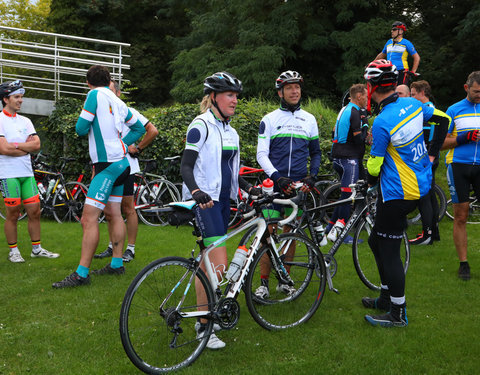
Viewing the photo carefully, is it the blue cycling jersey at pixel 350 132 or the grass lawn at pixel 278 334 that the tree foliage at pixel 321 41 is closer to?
the blue cycling jersey at pixel 350 132

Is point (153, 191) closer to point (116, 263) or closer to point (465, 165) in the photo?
point (116, 263)

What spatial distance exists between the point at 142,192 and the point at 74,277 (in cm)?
379

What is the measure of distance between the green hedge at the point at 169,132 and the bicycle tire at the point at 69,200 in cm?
50

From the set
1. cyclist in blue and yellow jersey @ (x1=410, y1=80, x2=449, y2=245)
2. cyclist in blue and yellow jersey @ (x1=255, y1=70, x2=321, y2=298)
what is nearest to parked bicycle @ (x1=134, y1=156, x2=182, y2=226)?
cyclist in blue and yellow jersey @ (x1=255, y1=70, x2=321, y2=298)

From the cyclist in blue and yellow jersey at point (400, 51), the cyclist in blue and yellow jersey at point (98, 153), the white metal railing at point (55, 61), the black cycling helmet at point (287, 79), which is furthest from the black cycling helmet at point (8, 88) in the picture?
the cyclist in blue and yellow jersey at point (400, 51)

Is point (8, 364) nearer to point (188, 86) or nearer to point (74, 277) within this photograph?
point (74, 277)

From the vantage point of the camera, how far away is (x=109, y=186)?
16.3 feet

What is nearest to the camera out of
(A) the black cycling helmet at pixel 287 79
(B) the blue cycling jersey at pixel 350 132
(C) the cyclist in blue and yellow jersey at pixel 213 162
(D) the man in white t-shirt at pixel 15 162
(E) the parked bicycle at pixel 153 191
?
(C) the cyclist in blue and yellow jersey at pixel 213 162

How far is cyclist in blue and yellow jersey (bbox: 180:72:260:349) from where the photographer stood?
3527 mm

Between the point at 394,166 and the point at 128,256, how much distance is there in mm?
3713

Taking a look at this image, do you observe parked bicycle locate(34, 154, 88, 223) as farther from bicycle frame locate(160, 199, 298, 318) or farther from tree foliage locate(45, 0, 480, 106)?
tree foliage locate(45, 0, 480, 106)

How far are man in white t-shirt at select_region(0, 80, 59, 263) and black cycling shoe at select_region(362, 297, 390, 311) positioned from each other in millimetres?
4377

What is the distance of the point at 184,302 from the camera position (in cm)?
330

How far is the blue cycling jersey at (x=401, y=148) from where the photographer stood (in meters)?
3.77
